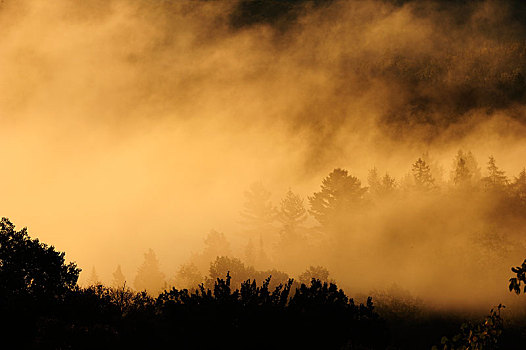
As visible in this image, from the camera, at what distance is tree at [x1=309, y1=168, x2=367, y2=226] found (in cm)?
8275

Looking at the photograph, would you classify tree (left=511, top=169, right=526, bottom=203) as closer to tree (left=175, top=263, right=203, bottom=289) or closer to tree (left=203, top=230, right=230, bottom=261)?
tree (left=175, top=263, right=203, bottom=289)

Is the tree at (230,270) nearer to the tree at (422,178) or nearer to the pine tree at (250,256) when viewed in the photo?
the pine tree at (250,256)

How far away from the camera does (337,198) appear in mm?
83750

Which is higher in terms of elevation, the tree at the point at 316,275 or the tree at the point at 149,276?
the tree at the point at 149,276

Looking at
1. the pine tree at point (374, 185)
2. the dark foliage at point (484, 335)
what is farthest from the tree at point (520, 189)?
the dark foliage at point (484, 335)

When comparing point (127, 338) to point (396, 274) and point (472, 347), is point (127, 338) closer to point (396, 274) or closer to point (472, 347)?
point (472, 347)

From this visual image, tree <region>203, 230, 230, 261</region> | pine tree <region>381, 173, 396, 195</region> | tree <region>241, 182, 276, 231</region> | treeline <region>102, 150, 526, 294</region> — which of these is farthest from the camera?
tree <region>241, 182, 276, 231</region>

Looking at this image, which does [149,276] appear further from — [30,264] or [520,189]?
[520,189]

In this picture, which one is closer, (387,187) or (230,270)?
(230,270)

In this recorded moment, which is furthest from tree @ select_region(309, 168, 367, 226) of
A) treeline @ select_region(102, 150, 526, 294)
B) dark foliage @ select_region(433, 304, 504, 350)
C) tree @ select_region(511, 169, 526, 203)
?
dark foliage @ select_region(433, 304, 504, 350)

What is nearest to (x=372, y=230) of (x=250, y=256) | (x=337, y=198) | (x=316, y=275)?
(x=337, y=198)

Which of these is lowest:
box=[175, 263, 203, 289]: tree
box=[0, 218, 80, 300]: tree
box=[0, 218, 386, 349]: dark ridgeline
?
box=[0, 218, 386, 349]: dark ridgeline

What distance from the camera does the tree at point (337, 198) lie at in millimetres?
82750

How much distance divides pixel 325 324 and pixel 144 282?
276ft
